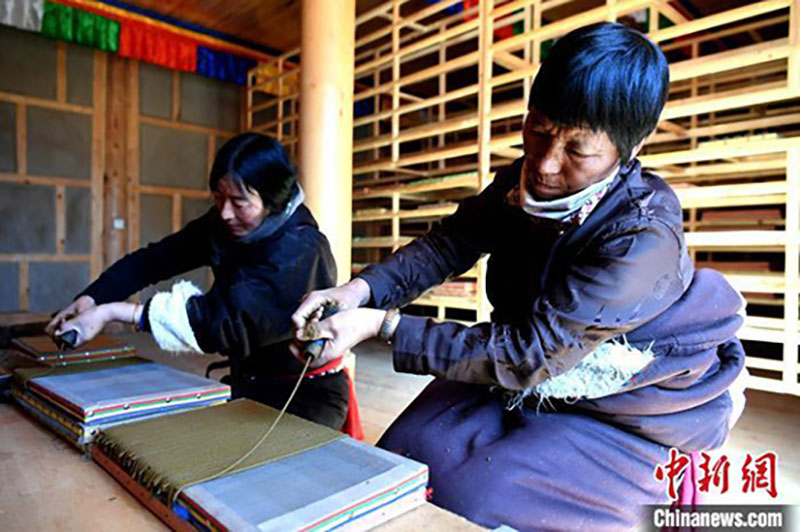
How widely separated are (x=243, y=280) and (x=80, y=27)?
5323 millimetres

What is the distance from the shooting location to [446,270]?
140cm

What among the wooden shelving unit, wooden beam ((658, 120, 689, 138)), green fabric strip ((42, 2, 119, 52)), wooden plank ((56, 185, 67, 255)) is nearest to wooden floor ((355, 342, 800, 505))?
the wooden shelving unit

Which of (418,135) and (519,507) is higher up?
(418,135)

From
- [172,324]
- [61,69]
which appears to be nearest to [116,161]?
[61,69]

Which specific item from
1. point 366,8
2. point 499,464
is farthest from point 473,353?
point 366,8

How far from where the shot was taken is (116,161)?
Answer: 628cm

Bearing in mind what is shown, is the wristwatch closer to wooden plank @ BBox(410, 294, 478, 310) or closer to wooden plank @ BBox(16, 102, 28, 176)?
wooden plank @ BBox(410, 294, 478, 310)

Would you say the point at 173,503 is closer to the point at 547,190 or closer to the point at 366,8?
the point at 547,190

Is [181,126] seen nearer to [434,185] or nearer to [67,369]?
[434,185]

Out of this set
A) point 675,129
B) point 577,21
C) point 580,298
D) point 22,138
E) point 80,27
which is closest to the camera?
point 580,298

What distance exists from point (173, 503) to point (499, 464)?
575 mm

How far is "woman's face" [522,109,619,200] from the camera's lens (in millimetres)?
963

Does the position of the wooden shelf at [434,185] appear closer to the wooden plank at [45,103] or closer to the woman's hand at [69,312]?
the woman's hand at [69,312]

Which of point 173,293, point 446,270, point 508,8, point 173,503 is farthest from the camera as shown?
point 508,8
